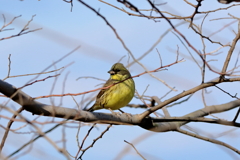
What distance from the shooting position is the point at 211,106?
6.04 metres

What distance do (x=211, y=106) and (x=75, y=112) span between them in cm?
274

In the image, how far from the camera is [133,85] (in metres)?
7.35

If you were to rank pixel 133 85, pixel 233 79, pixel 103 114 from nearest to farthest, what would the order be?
1. pixel 233 79
2. pixel 103 114
3. pixel 133 85

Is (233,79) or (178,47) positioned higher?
(178,47)

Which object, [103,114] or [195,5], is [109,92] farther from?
[195,5]

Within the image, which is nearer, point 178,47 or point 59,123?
point 59,123

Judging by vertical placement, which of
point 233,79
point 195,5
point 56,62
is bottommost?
point 233,79

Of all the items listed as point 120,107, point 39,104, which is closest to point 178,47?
point 39,104

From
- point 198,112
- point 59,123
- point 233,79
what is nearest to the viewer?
point 59,123

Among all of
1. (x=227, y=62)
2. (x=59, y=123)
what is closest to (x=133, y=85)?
(x=227, y=62)

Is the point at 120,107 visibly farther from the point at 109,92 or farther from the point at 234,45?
the point at 234,45

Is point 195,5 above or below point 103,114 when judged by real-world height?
above

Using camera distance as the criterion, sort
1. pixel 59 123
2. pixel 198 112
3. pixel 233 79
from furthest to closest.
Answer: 1. pixel 198 112
2. pixel 233 79
3. pixel 59 123

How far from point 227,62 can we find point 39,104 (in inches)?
94.5
